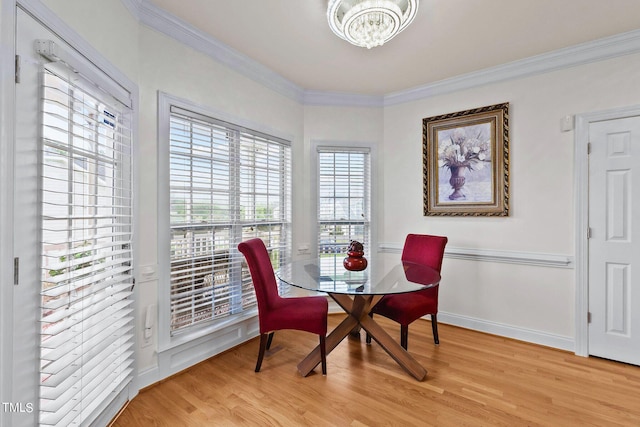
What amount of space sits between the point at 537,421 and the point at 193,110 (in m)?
3.21

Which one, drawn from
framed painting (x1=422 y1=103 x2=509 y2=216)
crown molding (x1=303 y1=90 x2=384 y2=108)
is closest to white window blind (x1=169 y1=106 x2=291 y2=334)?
crown molding (x1=303 y1=90 x2=384 y2=108)

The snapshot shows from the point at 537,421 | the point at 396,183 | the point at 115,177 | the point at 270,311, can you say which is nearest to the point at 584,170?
the point at 396,183

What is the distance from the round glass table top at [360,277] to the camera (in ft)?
6.72

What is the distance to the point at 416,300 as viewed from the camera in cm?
266

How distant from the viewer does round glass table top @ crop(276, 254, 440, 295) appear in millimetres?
2047

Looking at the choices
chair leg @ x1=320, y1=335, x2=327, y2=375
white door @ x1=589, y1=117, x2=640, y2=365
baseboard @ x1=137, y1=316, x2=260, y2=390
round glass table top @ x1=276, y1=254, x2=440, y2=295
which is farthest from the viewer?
white door @ x1=589, y1=117, x2=640, y2=365

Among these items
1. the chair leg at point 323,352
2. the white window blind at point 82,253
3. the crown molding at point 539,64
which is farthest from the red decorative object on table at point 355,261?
the crown molding at point 539,64

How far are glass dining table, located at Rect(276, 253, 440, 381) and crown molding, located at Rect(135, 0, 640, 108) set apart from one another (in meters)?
2.00

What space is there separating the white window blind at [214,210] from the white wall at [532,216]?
199 cm

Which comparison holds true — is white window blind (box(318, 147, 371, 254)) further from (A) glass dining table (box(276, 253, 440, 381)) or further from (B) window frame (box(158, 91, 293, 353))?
(B) window frame (box(158, 91, 293, 353))

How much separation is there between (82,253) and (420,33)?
2.80 m

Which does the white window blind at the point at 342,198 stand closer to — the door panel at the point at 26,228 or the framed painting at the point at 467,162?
the framed painting at the point at 467,162

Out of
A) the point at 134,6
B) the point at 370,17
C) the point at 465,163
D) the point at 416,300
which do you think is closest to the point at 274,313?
the point at 416,300

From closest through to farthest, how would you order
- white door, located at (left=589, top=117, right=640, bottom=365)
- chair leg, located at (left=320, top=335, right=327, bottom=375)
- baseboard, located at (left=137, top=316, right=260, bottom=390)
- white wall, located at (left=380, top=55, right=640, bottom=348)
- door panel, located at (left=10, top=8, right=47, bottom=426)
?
door panel, located at (left=10, top=8, right=47, bottom=426), baseboard, located at (left=137, top=316, right=260, bottom=390), chair leg, located at (left=320, top=335, right=327, bottom=375), white door, located at (left=589, top=117, right=640, bottom=365), white wall, located at (left=380, top=55, right=640, bottom=348)
